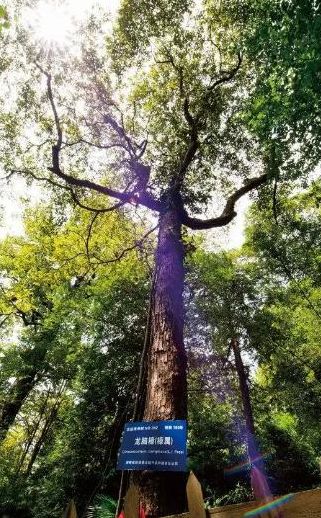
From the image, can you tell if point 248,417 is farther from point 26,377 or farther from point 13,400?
point 13,400

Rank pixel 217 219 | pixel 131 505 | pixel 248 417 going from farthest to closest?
pixel 248 417 < pixel 217 219 < pixel 131 505

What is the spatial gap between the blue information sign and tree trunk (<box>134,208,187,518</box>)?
18 centimetres

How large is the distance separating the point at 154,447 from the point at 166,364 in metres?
1.19

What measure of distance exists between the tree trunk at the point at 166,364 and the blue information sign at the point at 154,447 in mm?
177

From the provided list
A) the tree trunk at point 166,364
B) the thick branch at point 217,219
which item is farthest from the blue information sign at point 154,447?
the thick branch at point 217,219

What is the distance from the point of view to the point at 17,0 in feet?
30.3

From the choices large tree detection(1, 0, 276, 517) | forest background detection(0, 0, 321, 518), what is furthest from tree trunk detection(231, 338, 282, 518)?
large tree detection(1, 0, 276, 517)

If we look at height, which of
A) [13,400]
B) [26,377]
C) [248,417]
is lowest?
[248,417]

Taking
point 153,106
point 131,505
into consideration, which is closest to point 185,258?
point 153,106

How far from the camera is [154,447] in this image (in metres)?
3.08

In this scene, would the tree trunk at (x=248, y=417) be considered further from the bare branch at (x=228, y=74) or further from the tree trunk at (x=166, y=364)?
the bare branch at (x=228, y=74)

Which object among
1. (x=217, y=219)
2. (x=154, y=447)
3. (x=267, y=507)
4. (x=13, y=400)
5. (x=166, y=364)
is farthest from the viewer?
(x=13, y=400)

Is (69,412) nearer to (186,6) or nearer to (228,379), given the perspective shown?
(228,379)

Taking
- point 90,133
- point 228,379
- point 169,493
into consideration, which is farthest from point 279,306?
point 169,493
